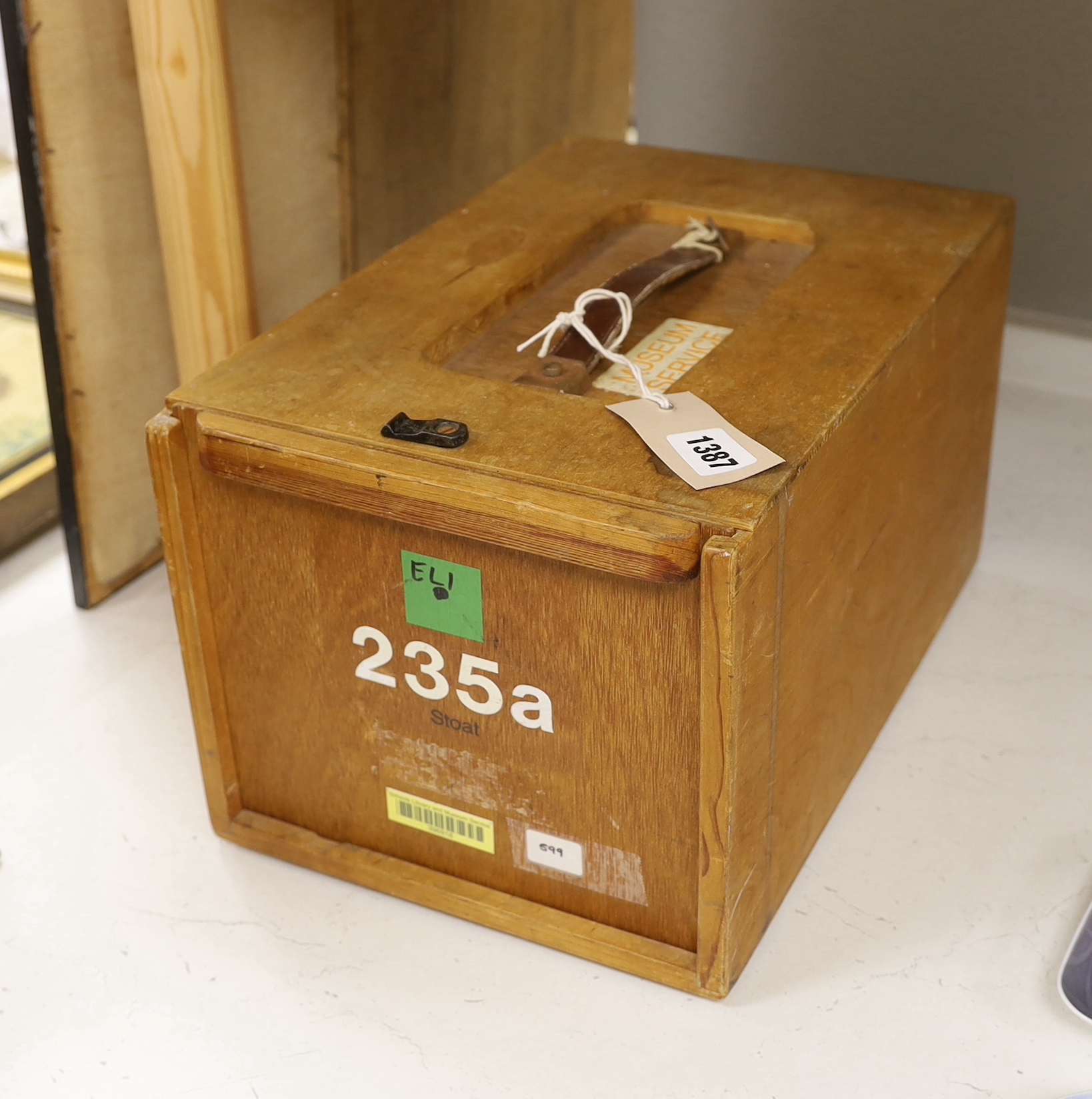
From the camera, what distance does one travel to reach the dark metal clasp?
90 cm

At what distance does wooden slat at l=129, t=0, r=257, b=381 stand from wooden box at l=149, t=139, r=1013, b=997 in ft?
0.53

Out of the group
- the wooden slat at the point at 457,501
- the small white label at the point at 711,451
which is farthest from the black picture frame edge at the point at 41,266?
the small white label at the point at 711,451

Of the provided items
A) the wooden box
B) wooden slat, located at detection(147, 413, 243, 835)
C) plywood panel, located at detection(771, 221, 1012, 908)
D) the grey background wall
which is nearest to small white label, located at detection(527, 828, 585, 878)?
the wooden box

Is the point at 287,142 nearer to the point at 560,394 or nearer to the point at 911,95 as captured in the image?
the point at 560,394

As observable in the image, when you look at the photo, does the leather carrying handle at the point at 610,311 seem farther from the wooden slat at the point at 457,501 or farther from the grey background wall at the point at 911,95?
the grey background wall at the point at 911,95

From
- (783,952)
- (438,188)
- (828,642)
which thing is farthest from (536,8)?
(783,952)

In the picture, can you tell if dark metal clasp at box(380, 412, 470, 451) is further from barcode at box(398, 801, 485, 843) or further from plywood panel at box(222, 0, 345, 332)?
plywood panel at box(222, 0, 345, 332)

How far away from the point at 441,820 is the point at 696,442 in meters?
0.33

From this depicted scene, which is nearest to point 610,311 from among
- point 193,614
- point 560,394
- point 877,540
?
point 560,394

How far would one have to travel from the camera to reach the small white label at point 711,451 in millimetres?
866

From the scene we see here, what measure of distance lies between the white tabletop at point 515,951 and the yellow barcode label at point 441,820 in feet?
0.23

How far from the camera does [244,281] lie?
1.26m

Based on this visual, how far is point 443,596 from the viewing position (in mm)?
937

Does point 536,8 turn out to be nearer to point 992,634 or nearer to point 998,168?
point 998,168
